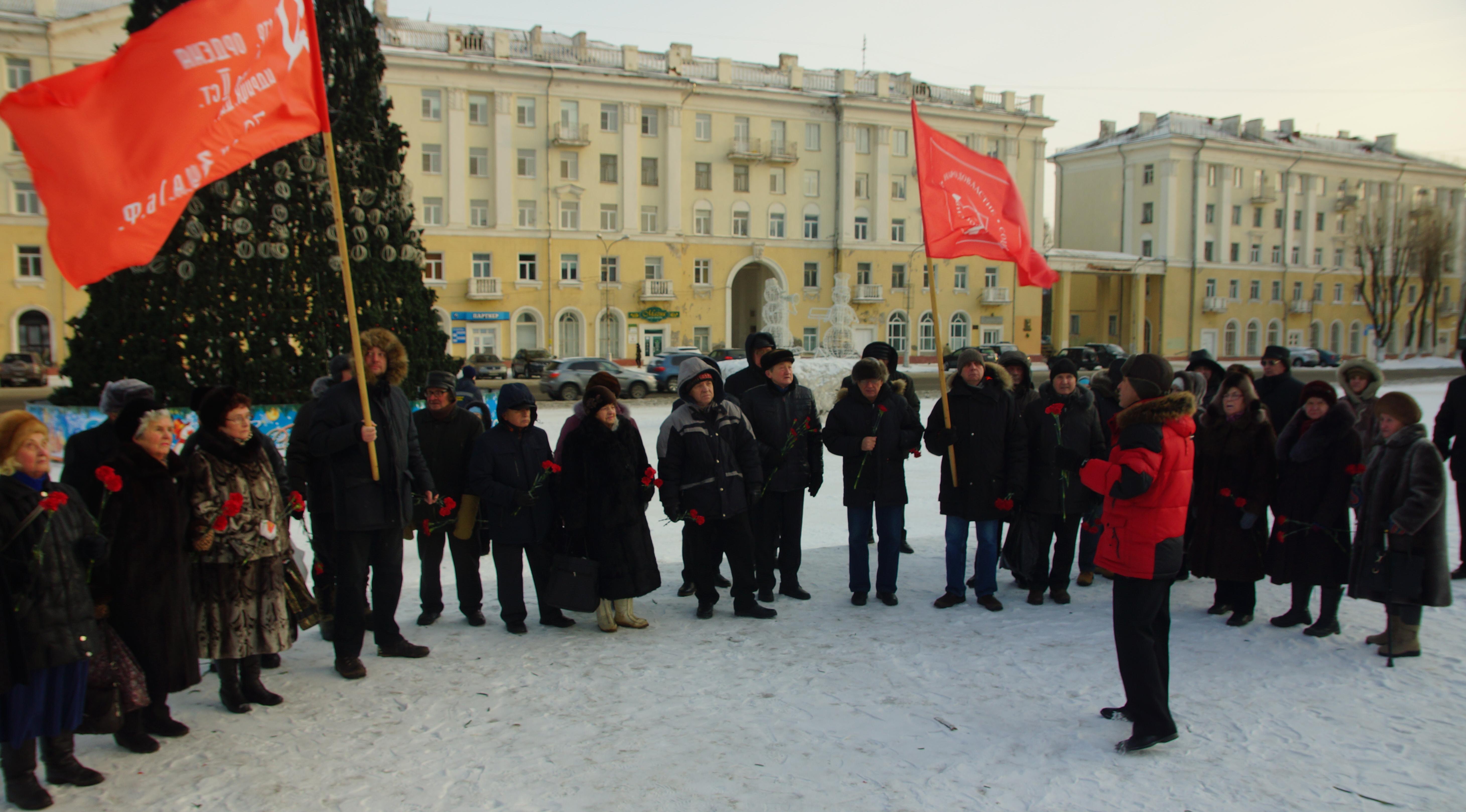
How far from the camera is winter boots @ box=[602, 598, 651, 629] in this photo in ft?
19.1

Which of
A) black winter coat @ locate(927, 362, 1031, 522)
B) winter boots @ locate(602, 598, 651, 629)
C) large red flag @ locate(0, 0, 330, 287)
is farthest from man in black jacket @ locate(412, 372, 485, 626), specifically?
black winter coat @ locate(927, 362, 1031, 522)

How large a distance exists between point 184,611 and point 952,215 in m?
5.49

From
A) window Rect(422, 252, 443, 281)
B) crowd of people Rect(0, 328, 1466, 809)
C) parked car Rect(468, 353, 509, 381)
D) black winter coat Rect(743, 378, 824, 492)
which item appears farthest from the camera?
window Rect(422, 252, 443, 281)

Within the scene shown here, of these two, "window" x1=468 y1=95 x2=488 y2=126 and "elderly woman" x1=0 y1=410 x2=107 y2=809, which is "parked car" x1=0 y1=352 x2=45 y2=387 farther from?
"elderly woman" x1=0 y1=410 x2=107 y2=809

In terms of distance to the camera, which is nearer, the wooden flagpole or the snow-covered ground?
the snow-covered ground

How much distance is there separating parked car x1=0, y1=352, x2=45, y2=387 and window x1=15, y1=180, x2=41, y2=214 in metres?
9.88

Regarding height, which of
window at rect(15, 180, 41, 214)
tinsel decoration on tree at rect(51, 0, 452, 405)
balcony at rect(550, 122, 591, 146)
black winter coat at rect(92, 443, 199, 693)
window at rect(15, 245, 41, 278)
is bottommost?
black winter coat at rect(92, 443, 199, 693)

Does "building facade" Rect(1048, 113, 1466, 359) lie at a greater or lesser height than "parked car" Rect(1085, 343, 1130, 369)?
greater

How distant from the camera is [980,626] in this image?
18.9 feet

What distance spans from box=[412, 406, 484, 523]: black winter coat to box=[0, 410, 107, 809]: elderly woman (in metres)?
2.25

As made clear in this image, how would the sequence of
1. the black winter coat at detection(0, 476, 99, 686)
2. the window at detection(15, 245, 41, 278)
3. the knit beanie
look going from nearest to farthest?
the black winter coat at detection(0, 476, 99, 686), the knit beanie, the window at detection(15, 245, 41, 278)

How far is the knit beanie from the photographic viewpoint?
13.6ft

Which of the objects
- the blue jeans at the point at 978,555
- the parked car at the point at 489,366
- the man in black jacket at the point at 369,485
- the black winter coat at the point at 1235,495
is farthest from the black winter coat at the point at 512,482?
the parked car at the point at 489,366

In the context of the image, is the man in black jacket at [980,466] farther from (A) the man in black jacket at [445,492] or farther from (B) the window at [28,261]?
(B) the window at [28,261]
